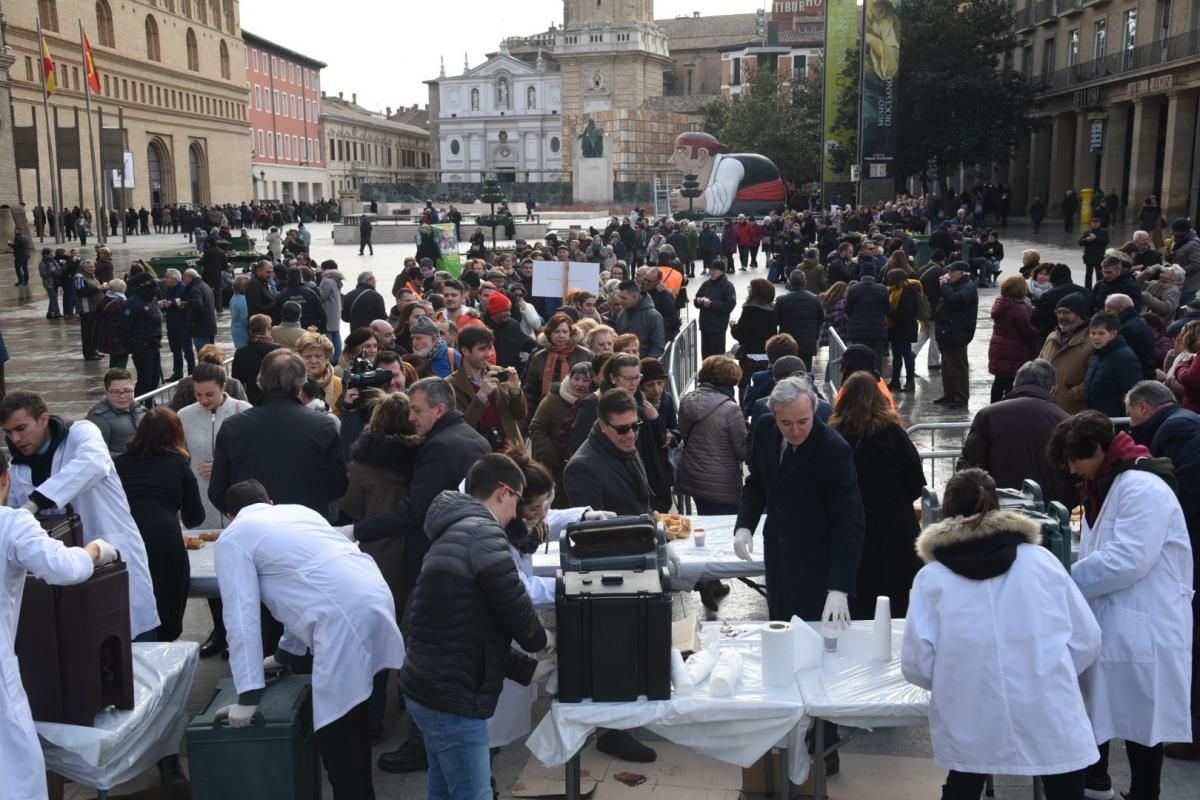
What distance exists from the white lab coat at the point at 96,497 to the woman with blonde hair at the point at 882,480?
11.4 feet

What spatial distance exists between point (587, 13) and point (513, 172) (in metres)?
16.9

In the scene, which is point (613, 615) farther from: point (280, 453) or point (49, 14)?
point (49, 14)

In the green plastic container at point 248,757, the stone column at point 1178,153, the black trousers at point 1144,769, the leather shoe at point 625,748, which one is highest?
the stone column at point 1178,153

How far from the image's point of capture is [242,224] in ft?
195

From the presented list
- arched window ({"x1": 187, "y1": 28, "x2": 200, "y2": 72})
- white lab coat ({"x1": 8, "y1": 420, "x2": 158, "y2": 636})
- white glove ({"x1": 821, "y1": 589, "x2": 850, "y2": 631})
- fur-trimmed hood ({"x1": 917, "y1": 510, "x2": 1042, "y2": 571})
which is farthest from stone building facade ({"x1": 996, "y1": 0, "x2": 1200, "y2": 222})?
arched window ({"x1": 187, "y1": 28, "x2": 200, "y2": 72})

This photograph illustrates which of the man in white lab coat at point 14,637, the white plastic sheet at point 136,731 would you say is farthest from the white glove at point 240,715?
the man in white lab coat at point 14,637

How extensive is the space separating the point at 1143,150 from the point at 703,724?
40690 millimetres

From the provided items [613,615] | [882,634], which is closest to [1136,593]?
[882,634]

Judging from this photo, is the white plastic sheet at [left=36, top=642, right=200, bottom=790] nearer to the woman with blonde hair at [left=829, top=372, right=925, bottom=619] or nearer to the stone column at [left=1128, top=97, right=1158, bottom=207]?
the woman with blonde hair at [left=829, top=372, right=925, bottom=619]

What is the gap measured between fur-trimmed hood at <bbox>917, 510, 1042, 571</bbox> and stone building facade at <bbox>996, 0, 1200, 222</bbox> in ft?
118

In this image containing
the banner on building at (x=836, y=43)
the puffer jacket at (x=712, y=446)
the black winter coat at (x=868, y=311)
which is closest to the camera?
the puffer jacket at (x=712, y=446)

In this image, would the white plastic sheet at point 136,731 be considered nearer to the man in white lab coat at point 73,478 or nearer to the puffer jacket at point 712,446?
the man in white lab coat at point 73,478

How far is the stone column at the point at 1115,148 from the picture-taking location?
137ft

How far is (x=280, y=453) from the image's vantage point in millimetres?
6016
